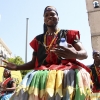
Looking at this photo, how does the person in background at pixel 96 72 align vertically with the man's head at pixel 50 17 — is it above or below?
below

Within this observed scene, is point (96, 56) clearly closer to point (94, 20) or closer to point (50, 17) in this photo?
point (50, 17)

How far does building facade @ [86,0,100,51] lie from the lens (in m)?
31.9

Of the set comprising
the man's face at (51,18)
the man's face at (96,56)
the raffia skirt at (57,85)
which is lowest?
the raffia skirt at (57,85)

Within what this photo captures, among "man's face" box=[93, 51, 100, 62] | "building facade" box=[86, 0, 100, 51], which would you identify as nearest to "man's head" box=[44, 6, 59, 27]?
"man's face" box=[93, 51, 100, 62]

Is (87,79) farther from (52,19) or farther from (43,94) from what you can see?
(52,19)

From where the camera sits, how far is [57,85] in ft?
6.45

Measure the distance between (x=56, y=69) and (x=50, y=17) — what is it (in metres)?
0.60

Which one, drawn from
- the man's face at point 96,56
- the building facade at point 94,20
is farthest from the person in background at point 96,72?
the building facade at point 94,20

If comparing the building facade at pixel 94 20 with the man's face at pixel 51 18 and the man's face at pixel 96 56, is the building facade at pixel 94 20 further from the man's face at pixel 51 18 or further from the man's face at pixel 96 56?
the man's face at pixel 51 18

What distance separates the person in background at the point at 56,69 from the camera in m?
1.91

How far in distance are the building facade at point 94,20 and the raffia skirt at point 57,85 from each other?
2993cm

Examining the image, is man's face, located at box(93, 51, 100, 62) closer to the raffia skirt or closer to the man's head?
the man's head

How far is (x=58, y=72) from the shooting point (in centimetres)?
204

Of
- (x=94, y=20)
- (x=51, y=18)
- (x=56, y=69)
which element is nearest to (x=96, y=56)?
(x=51, y=18)
